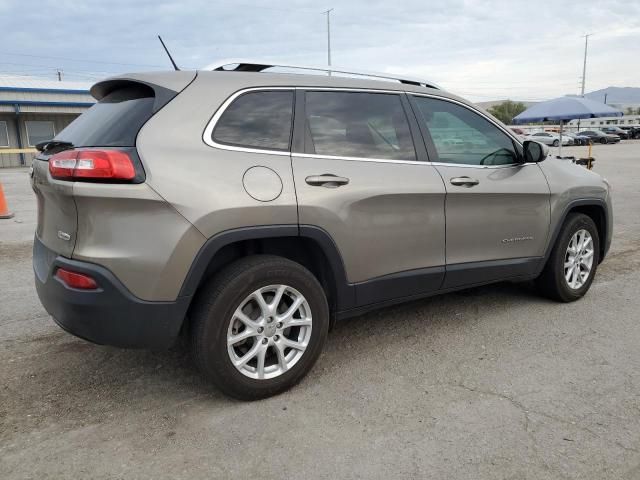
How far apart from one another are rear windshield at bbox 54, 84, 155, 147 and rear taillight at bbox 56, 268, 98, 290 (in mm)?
671

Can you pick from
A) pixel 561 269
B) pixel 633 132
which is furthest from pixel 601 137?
pixel 561 269

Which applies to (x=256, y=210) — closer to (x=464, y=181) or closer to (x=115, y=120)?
(x=115, y=120)

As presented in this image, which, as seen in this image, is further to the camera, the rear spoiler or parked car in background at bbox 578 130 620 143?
parked car in background at bbox 578 130 620 143

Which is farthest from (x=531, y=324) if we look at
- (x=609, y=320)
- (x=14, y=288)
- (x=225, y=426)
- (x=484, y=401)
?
(x=14, y=288)

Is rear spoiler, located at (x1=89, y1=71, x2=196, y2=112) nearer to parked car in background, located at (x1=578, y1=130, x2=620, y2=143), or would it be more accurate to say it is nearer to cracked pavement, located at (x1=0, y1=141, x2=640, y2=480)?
cracked pavement, located at (x1=0, y1=141, x2=640, y2=480)

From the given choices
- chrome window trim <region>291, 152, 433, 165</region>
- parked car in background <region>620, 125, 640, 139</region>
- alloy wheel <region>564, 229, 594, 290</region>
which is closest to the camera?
chrome window trim <region>291, 152, 433, 165</region>

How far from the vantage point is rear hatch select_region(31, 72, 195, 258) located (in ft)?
8.82

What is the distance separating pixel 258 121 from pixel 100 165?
2.96 ft

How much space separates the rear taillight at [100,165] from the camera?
8.74 feet

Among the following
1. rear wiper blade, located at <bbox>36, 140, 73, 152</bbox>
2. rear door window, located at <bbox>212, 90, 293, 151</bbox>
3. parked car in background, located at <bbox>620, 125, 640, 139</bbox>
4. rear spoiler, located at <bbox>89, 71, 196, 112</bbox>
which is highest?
rear spoiler, located at <bbox>89, 71, 196, 112</bbox>

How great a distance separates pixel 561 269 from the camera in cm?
459

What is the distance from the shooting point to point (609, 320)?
14.2 feet

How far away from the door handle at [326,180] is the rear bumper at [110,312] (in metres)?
0.96

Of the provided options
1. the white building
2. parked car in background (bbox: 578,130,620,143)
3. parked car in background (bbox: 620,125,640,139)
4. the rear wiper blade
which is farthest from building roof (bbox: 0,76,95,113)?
parked car in background (bbox: 620,125,640,139)
